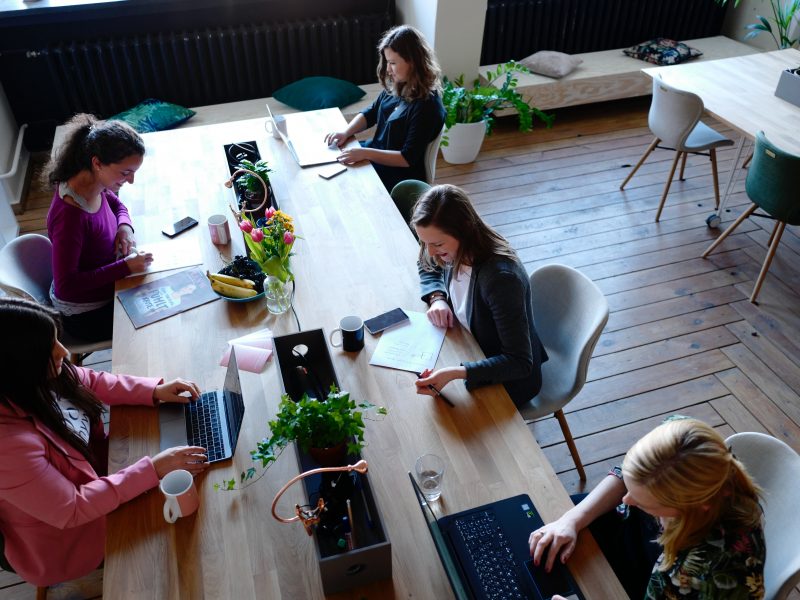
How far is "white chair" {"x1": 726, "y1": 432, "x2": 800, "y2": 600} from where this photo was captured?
1488 millimetres

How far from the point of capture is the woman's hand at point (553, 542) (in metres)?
1.50

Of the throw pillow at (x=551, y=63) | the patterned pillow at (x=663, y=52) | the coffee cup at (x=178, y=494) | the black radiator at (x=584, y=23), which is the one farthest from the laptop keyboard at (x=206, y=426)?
the patterned pillow at (x=663, y=52)

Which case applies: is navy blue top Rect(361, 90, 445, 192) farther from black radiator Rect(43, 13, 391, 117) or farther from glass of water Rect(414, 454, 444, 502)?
glass of water Rect(414, 454, 444, 502)

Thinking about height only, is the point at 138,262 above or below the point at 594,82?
above

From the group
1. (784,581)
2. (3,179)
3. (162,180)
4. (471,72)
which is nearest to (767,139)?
(471,72)

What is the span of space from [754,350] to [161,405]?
287 cm

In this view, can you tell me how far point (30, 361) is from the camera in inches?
62.4

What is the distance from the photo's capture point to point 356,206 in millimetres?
2844

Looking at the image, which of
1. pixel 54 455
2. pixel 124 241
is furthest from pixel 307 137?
pixel 54 455

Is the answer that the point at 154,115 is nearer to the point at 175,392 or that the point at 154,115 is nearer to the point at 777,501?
the point at 175,392

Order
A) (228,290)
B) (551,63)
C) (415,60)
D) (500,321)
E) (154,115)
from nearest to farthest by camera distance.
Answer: (500,321), (228,290), (415,60), (154,115), (551,63)

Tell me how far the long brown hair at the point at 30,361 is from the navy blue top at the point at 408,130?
2.01 metres

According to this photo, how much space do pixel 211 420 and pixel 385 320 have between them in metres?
0.66

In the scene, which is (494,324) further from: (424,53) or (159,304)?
(424,53)
